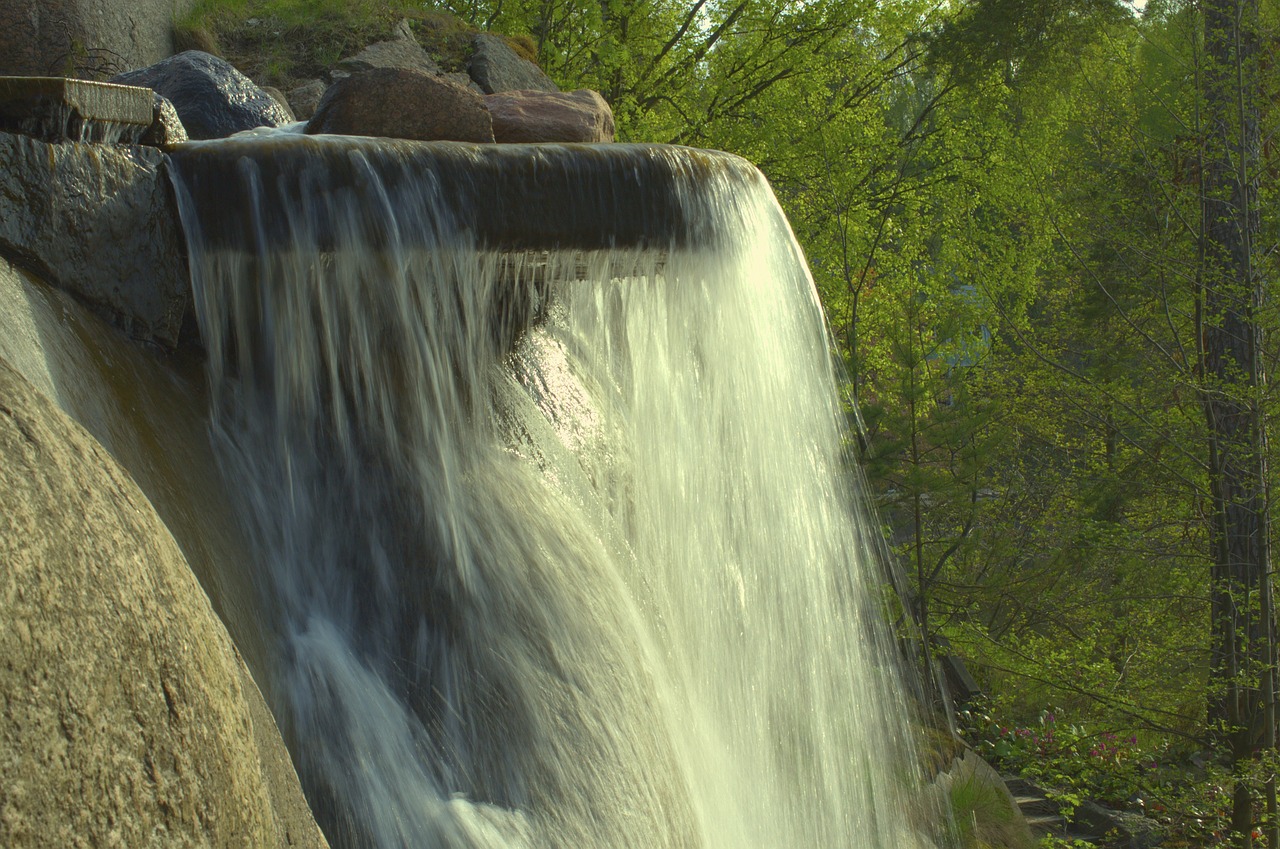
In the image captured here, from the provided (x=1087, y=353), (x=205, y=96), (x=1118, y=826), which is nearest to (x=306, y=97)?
(x=205, y=96)

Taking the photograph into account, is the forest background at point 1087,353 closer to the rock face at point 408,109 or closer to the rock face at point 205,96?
the rock face at point 205,96

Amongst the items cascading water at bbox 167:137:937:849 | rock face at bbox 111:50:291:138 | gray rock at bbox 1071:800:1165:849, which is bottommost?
gray rock at bbox 1071:800:1165:849

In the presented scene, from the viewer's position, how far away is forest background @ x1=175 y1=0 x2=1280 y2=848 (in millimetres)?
7398

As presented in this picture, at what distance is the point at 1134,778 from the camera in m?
7.17

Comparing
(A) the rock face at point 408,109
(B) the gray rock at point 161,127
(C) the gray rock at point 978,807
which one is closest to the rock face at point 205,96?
(A) the rock face at point 408,109

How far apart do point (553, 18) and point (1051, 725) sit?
9632 millimetres

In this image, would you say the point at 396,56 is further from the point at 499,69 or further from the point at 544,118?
the point at 544,118

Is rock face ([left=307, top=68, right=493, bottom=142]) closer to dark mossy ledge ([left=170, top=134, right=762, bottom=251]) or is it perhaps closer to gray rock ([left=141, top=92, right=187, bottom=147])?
dark mossy ledge ([left=170, top=134, right=762, bottom=251])

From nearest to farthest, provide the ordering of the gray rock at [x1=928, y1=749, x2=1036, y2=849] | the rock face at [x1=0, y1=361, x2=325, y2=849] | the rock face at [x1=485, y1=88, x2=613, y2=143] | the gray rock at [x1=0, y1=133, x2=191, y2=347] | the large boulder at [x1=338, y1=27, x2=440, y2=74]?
the rock face at [x1=0, y1=361, x2=325, y2=849]
the gray rock at [x1=0, y1=133, x2=191, y2=347]
the rock face at [x1=485, y1=88, x2=613, y2=143]
the gray rock at [x1=928, y1=749, x2=1036, y2=849]
the large boulder at [x1=338, y1=27, x2=440, y2=74]

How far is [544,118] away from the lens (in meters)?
5.19

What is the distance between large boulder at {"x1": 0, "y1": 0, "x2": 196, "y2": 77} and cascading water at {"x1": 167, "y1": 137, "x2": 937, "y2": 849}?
319 centimetres

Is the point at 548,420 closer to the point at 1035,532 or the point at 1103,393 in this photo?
the point at 1103,393

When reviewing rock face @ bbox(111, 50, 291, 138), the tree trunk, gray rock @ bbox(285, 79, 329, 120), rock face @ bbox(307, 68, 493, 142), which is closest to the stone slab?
rock face @ bbox(307, 68, 493, 142)

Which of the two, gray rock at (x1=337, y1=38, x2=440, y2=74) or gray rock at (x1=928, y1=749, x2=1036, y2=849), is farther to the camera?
gray rock at (x1=337, y1=38, x2=440, y2=74)
